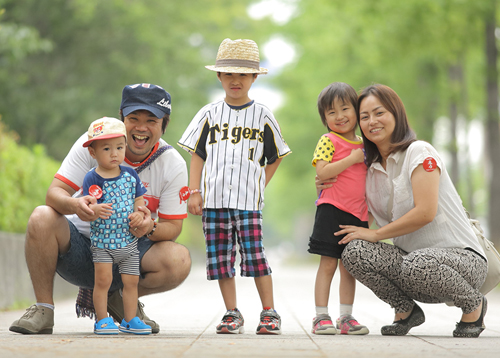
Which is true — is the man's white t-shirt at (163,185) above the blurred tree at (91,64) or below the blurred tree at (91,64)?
below

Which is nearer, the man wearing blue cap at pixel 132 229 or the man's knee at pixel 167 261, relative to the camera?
the man wearing blue cap at pixel 132 229

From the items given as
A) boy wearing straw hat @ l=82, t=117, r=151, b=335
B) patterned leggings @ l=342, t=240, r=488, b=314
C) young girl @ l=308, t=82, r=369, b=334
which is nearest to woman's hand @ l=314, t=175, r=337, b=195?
young girl @ l=308, t=82, r=369, b=334

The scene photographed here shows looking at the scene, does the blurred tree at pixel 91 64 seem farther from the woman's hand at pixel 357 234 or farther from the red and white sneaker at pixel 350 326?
the red and white sneaker at pixel 350 326

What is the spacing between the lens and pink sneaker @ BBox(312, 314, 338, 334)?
15.2ft

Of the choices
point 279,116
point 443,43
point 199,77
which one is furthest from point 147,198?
point 279,116

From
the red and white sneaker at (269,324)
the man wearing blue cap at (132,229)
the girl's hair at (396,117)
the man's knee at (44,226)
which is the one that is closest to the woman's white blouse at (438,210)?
the girl's hair at (396,117)

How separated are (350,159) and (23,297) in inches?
188

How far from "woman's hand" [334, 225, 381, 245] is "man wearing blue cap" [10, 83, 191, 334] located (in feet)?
3.72

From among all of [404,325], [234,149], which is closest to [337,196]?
[234,149]

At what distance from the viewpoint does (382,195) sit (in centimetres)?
473

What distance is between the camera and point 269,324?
182 inches

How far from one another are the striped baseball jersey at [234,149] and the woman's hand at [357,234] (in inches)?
27.3

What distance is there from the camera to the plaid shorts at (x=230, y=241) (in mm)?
4844

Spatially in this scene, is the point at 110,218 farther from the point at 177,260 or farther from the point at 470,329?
the point at 470,329
